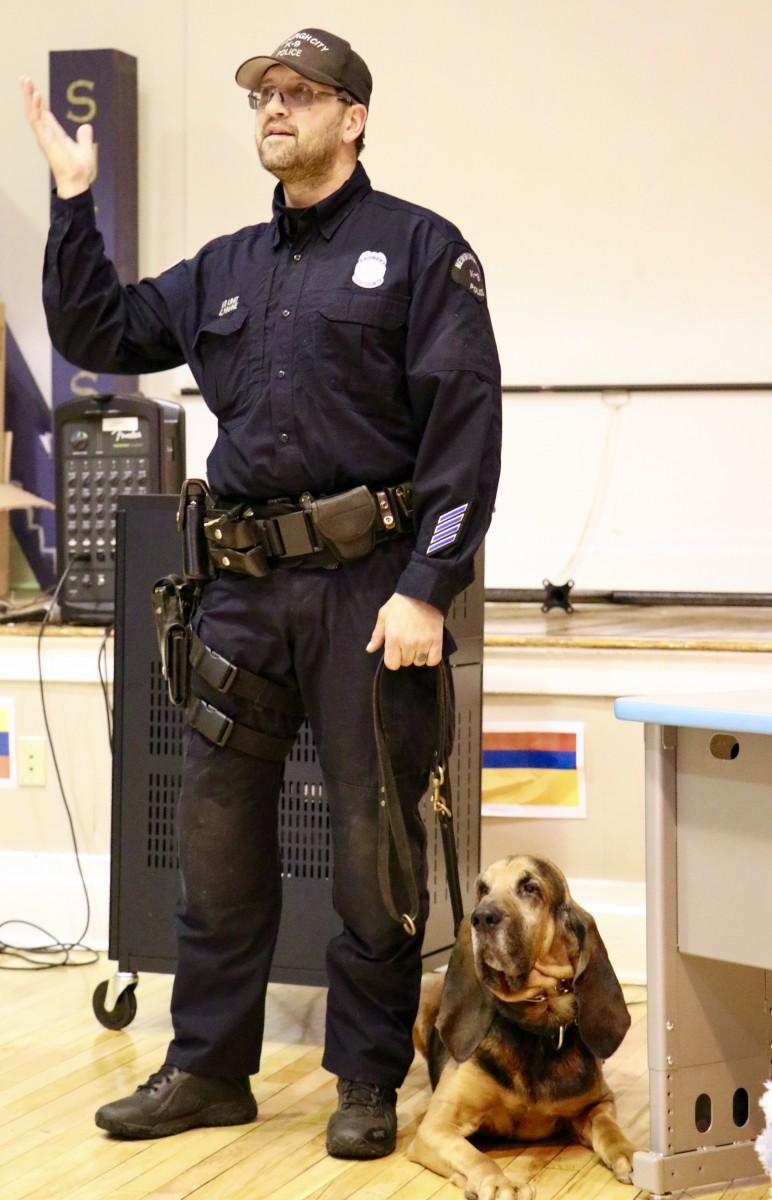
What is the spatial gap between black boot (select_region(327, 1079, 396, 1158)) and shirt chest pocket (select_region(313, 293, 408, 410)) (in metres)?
1.08

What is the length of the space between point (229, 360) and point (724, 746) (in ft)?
3.18

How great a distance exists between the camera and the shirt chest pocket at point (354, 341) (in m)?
2.32

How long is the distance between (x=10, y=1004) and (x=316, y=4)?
3199mm

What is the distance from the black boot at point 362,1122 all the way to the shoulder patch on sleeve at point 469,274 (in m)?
1.25

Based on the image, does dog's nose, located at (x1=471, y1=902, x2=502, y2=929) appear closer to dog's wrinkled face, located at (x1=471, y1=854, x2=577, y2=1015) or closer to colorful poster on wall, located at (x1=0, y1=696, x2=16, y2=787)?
dog's wrinkled face, located at (x1=471, y1=854, x2=577, y2=1015)

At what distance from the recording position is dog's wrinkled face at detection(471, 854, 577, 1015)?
7.36 ft

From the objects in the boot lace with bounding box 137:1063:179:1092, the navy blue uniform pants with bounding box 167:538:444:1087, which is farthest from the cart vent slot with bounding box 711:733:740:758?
the boot lace with bounding box 137:1063:179:1092

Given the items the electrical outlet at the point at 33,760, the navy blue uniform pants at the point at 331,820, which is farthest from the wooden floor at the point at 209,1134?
the electrical outlet at the point at 33,760

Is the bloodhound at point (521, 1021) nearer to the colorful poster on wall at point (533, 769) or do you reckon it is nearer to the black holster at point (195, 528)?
the black holster at point (195, 528)

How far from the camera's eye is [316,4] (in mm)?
4793

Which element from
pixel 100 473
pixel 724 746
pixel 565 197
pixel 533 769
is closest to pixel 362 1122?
pixel 724 746

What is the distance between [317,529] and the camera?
7.56 feet

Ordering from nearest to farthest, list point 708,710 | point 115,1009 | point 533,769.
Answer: point 708,710 → point 115,1009 → point 533,769

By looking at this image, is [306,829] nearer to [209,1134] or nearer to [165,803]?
[165,803]
